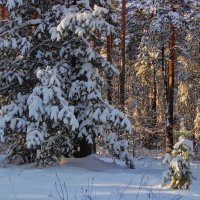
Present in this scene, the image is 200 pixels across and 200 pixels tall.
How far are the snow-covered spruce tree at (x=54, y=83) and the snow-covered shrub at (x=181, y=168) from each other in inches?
115

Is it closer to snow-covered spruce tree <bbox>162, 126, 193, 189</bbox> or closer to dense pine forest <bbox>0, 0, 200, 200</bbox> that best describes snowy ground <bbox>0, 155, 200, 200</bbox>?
snow-covered spruce tree <bbox>162, 126, 193, 189</bbox>

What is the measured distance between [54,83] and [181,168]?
13.2ft

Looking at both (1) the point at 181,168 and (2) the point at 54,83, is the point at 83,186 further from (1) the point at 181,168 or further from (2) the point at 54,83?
(2) the point at 54,83

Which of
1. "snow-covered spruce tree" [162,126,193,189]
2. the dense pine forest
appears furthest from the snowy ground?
the dense pine forest

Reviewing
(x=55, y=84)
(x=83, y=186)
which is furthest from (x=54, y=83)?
(x=83, y=186)

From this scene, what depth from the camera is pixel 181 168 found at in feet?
25.6

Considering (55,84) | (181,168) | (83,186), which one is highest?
(55,84)

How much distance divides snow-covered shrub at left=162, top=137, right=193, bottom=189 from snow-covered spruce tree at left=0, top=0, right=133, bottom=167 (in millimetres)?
2912

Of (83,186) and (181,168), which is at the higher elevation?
(181,168)

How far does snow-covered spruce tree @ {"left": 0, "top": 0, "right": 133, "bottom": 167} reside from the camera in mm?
10289

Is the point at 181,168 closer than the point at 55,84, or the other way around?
the point at 181,168

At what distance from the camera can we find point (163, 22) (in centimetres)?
2044

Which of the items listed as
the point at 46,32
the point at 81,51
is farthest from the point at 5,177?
the point at 46,32

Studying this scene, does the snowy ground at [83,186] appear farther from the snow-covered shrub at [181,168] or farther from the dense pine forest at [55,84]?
the dense pine forest at [55,84]
